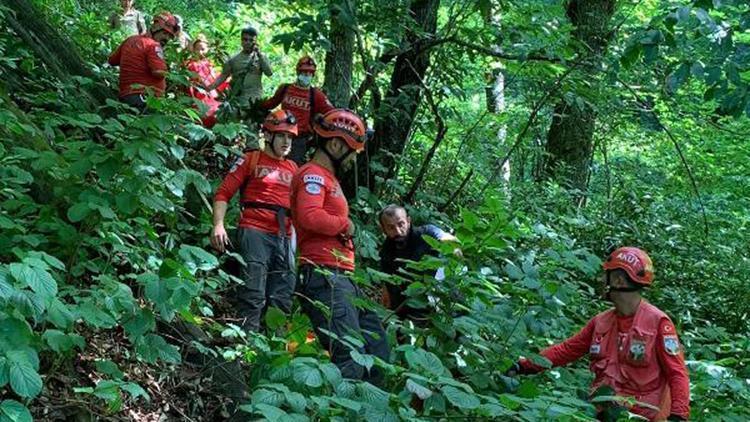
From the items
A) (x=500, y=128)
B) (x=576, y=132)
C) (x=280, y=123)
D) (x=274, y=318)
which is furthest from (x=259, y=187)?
(x=576, y=132)

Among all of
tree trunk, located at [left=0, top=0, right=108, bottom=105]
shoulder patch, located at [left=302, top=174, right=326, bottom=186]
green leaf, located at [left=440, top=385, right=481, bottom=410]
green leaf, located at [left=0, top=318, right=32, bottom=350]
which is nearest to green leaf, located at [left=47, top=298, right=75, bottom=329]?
green leaf, located at [left=0, top=318, right=32, bottom=350]

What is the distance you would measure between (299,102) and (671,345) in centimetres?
511

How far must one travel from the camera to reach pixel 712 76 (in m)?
5.45

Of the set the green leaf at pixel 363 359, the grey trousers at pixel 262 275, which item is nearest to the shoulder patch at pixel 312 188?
the grey trousers at pixel 262 275

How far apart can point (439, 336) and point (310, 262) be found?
1.10 metres

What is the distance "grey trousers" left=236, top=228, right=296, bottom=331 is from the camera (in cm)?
633

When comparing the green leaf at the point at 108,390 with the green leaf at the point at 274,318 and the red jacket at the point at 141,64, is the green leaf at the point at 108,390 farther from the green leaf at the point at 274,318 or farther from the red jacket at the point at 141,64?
the red jacket at the point at 141,64

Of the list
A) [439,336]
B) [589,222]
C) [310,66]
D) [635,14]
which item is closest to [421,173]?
[310,66]

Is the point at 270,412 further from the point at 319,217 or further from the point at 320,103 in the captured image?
the point at 320,103

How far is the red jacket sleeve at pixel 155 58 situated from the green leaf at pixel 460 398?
6004 mm

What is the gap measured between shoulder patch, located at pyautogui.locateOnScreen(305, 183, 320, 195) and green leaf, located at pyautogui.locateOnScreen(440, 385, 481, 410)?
209cm

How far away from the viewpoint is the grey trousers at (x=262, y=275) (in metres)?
6.33

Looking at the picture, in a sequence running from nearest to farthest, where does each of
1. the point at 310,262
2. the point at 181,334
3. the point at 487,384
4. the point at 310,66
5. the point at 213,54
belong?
the point at 487,384 < the point at 310,262 < the point at 181,334 < the point at 310,66 < the point at 213,54

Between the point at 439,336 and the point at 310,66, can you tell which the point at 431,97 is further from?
the point at 439,336
